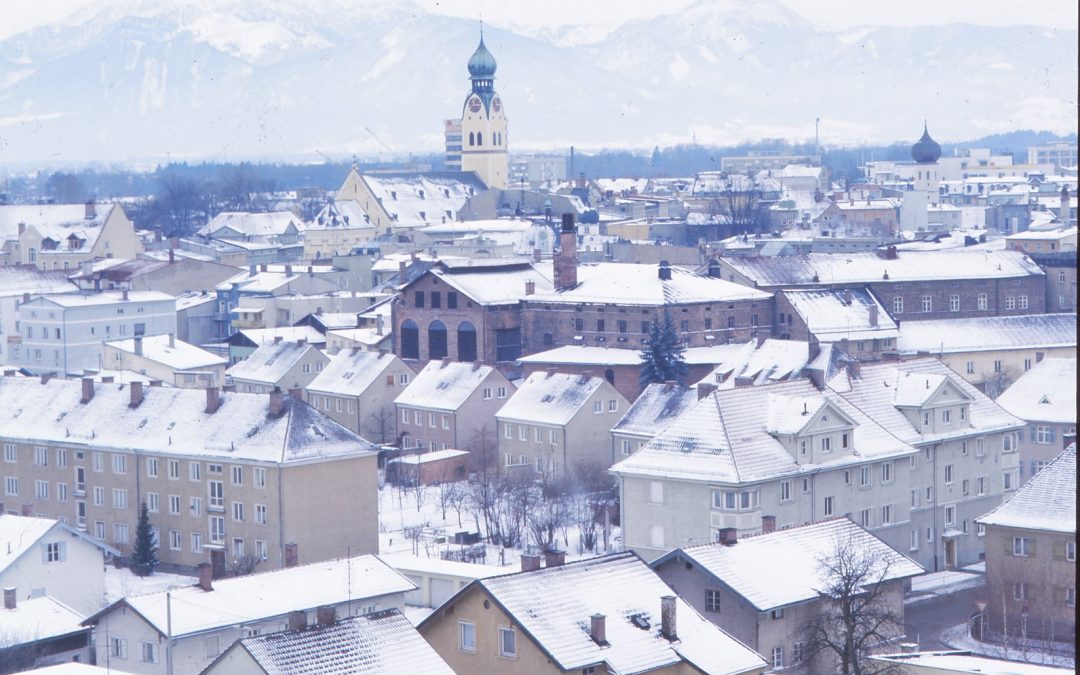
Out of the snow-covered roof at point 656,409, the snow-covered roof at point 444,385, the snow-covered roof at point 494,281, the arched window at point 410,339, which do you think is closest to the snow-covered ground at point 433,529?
the snow-covered roof at point 656,409

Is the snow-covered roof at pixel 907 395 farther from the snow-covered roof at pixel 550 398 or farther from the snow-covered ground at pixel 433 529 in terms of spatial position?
the snow-covered roof at pixel 550 398

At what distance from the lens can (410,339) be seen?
64688mm

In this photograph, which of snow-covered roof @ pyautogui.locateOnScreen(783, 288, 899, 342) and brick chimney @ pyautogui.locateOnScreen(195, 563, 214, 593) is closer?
brick chimney @ pyautogui.locateOnScreen(195, 563, 214, 593)

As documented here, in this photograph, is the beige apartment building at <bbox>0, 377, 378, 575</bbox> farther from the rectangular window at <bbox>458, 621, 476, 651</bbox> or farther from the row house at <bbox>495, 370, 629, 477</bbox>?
the rectangular window at <bbox>458, 621, 476, 651</bbox>

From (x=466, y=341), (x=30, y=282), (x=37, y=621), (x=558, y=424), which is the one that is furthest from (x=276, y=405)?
(x=30, y=282)

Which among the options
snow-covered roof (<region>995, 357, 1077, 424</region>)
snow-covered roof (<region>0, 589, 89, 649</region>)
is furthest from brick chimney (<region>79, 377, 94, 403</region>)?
snow-covered roof (<region>995, 357, 1077, 424</region>)

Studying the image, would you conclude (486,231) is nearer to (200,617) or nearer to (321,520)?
(321,520)

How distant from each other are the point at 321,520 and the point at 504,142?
103m

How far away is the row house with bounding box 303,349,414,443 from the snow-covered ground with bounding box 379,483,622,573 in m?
6.19

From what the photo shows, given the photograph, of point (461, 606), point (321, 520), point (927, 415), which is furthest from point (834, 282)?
point (461, 606)

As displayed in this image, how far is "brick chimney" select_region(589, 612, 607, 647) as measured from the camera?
94.1ft

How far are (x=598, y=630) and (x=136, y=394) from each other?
816 inches

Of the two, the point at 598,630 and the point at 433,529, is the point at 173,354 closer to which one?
the point at 433,529

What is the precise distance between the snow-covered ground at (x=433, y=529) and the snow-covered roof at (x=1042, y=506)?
8031 mm
